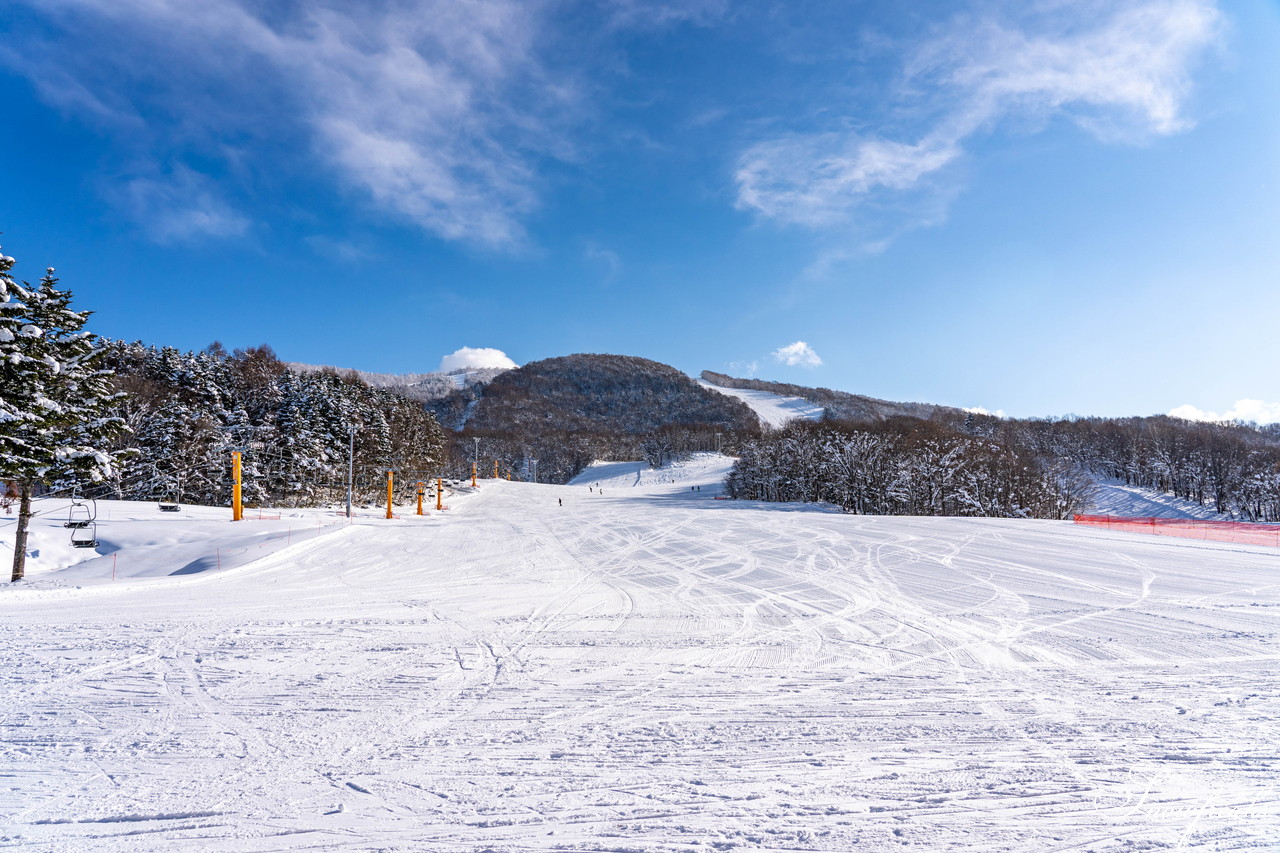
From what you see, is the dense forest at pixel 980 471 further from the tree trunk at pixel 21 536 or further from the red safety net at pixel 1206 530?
the tree trunk at pixel 21 536

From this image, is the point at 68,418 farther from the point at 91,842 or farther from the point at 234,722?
the point at 91,842

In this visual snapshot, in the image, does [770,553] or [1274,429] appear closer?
[770,553]

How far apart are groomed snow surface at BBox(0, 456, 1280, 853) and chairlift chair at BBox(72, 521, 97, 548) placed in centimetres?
1104

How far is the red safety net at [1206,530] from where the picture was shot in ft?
76.2

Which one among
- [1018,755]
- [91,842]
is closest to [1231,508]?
[1018,755]

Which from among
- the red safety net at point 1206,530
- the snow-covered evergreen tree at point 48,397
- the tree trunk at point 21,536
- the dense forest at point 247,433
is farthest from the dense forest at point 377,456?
the red safety net at point 1206,530

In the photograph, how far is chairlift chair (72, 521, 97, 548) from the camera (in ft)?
66.3

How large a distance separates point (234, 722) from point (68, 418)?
54.2 feet

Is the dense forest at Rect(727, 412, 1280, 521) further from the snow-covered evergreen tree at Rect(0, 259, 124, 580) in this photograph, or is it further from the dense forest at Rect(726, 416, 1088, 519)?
the snow-covered evergreen tree at Rect(0, 259, 124, 580)

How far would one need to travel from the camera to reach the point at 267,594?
40.6 feet

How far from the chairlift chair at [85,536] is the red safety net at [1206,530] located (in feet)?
134

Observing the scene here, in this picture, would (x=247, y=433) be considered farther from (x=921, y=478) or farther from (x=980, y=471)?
(x=980, y=471)

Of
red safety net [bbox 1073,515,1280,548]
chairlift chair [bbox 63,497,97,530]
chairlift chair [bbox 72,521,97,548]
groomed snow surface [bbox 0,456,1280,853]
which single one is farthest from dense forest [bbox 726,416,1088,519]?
chairlift chair [bbox 63,497,97,530]

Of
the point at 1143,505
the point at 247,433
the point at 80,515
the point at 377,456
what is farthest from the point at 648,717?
the point at 1143,505
